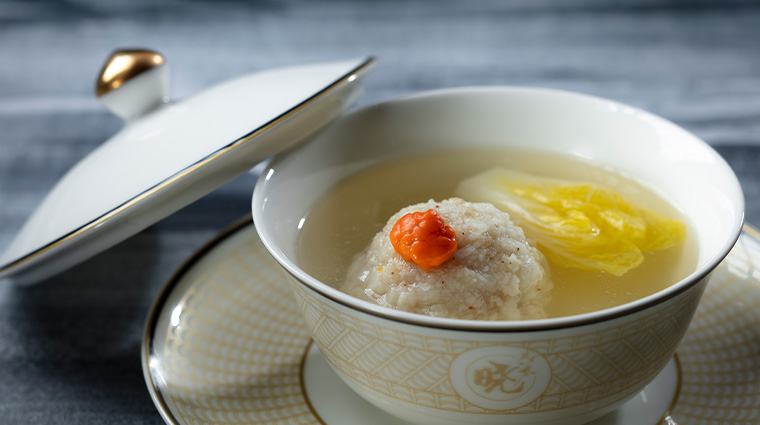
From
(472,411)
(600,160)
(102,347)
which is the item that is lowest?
(102,347)

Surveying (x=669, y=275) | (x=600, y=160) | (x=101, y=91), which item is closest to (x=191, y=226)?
(x=101, y=91)

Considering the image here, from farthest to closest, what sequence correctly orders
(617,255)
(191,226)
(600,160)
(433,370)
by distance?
(191,226)
(600,160)
(617,255)
(433,370)

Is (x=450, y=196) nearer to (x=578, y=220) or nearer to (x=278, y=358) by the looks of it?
(x=578, y=220)

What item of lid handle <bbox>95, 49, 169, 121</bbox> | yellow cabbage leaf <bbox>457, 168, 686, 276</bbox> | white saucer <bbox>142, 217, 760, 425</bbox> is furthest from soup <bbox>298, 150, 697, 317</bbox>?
lid handle <bbox>95, 49, 169, 121</bbox>

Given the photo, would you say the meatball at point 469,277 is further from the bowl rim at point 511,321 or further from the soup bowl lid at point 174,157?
the soup bowl lid at point 174,157

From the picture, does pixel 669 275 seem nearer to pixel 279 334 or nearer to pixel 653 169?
pixel 653 169

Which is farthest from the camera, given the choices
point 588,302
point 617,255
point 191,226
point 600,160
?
point 191,226

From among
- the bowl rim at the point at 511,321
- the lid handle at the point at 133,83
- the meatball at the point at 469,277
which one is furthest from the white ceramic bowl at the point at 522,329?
the lid handle at the point at 133,83

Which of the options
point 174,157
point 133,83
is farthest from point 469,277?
point 133,83
